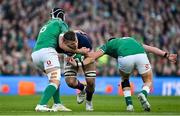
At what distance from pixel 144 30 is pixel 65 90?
607cm

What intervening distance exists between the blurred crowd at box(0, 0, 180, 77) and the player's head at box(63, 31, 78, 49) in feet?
48.6

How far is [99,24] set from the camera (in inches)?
1339

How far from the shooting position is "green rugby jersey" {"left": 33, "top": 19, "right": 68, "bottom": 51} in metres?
15.9

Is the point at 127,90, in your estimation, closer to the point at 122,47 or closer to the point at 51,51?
the point at 122,47

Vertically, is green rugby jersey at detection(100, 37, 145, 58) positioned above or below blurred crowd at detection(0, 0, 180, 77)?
below

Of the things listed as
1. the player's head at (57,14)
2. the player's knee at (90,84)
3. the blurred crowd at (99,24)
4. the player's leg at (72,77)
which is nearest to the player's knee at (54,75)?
the player's knee at (90,84)

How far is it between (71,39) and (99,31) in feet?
59.1

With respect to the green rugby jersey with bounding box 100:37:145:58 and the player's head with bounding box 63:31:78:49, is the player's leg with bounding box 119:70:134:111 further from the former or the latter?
the player's head with bounding box 63:31:78:49

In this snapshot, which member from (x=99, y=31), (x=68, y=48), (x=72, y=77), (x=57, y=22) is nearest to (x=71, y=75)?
(x=72, y=77)

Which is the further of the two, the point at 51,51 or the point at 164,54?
the point at 164,54

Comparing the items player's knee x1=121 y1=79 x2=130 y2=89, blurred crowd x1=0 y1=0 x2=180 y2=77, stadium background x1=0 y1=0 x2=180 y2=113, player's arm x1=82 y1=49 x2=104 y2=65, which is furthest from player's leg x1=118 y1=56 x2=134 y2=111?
blurred crowd x1=0 y1=0 x2=180 y2=77

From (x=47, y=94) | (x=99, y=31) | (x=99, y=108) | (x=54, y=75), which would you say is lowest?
(x=99, y=108)

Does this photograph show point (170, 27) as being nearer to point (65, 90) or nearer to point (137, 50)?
point (65, 90)

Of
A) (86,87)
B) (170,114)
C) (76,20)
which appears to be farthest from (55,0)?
(170,114)
